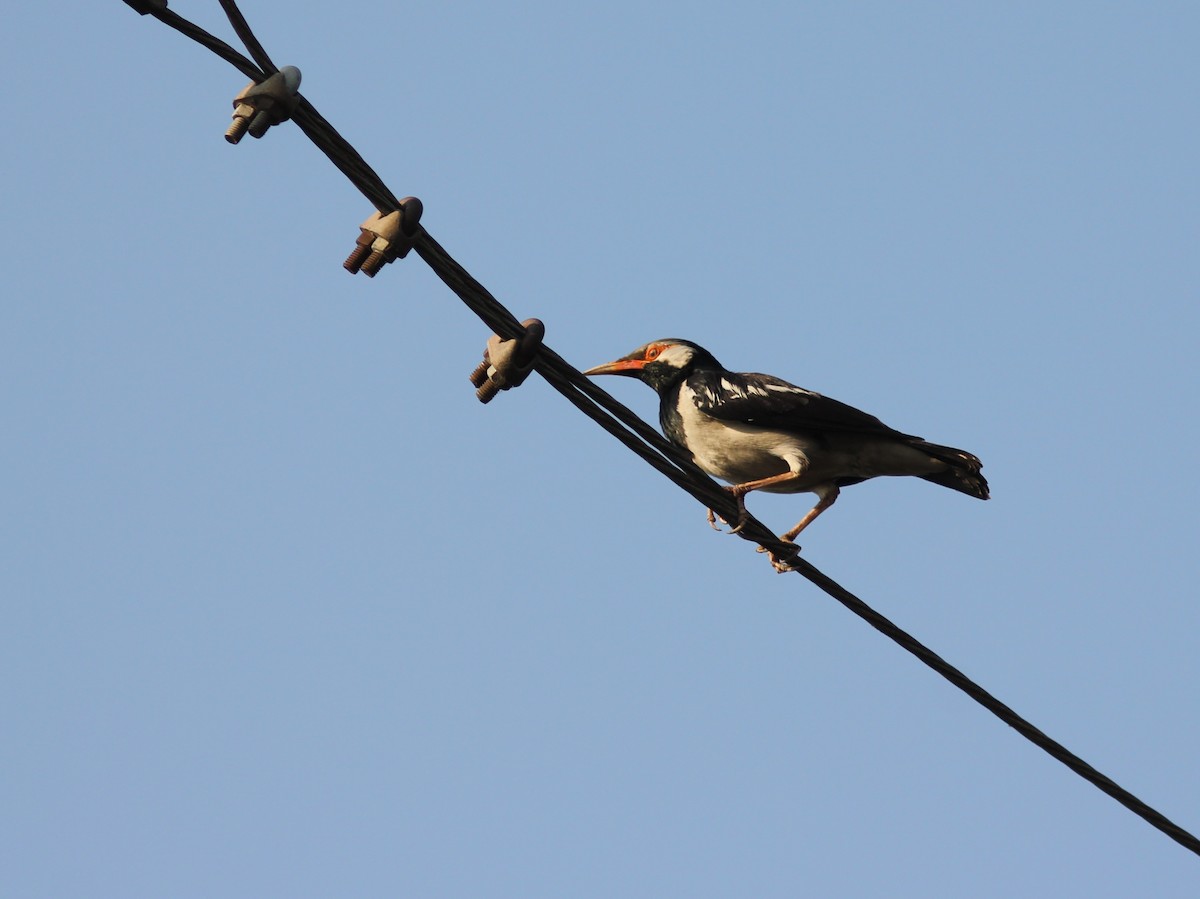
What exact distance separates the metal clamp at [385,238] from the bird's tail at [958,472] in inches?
147

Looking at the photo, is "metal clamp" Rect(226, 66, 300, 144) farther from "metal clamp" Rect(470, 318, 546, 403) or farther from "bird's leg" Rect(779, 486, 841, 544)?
"bird's leg" Rect(779, 486, 841, 544)

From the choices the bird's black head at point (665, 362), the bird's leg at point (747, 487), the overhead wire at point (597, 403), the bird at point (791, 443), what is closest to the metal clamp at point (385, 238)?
the overhead wire at point (597, 403)

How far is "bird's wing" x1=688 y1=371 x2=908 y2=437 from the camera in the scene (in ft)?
25.7

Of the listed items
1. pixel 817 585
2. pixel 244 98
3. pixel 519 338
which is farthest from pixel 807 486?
pixel 244 98

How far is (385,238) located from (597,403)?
110 centimetres

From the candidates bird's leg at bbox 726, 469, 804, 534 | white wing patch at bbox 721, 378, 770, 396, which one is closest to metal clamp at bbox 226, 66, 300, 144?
bird's leg at bbox 726, 469, 804, 534

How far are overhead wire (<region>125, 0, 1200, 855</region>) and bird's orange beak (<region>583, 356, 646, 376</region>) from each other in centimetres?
212

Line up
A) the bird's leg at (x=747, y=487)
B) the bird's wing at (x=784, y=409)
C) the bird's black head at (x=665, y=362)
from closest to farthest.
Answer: the bird's leg at (x=747, y=487), the bird's wing at (x=784, y=409), the bird's black head at (x=665, y=362)

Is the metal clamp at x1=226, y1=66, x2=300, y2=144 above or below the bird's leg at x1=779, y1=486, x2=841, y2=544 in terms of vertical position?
below

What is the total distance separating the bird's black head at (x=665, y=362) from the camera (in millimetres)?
8484

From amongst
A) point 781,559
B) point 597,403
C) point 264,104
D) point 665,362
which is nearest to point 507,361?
point 597,403

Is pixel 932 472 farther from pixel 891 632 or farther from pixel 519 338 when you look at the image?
pixel 519 338

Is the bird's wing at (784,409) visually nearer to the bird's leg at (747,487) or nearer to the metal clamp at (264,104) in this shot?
the bird's leg at (747,487)

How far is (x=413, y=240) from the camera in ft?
16.9
